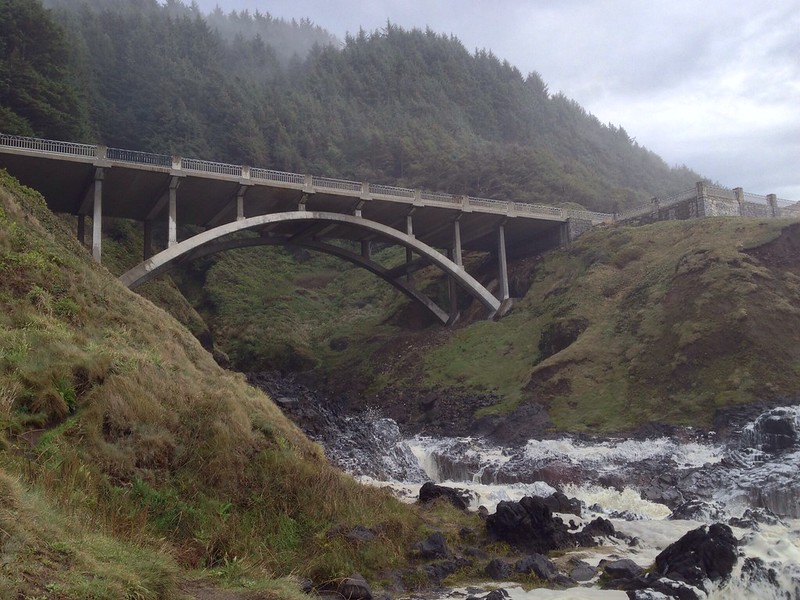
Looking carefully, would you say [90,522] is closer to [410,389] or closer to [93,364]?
[93,364]

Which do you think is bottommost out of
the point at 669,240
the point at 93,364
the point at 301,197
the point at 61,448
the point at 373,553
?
the point at 373,553

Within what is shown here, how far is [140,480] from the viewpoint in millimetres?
8562

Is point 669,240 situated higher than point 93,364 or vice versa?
point 669,240

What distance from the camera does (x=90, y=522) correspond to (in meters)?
6.91

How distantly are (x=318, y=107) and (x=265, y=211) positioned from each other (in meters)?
56.3

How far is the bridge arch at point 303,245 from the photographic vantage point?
93.5ft

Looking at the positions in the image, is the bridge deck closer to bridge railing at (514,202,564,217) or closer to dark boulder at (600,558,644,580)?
bridge railing at (514,202,564,217)

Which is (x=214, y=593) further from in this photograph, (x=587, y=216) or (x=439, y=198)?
(x=587, y=216)

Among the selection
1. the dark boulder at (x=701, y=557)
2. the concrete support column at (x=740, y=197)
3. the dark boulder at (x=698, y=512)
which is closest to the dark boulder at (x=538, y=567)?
the dark boulder at (x=701, y=557)

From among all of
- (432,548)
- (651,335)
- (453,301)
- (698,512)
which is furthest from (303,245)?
(432,548)

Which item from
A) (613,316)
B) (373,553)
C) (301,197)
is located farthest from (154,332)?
(613,316)

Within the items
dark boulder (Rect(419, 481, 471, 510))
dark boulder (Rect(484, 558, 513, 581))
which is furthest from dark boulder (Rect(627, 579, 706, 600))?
dark boulder (Rect(419, 481, 471, 510))

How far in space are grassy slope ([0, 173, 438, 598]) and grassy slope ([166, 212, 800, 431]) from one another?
14871 mm

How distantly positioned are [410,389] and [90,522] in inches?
1025
